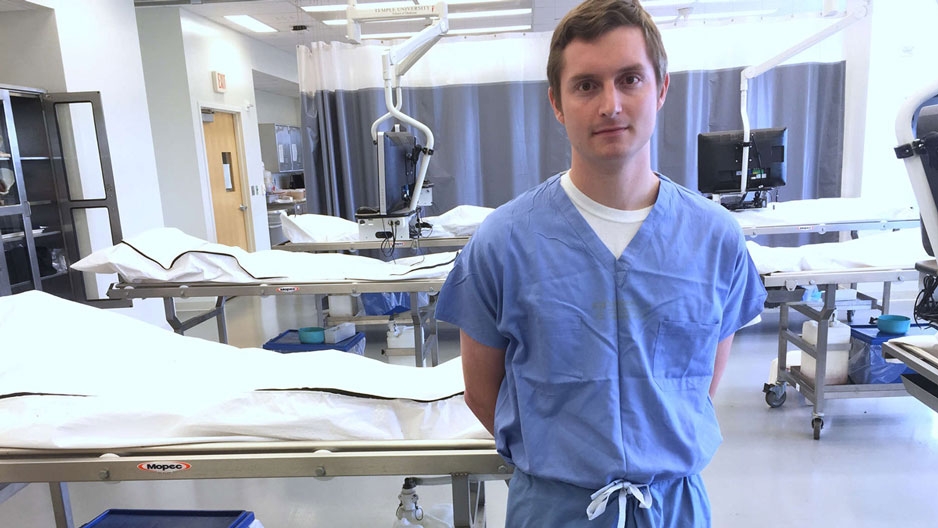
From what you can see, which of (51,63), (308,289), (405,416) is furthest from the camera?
(51,63)

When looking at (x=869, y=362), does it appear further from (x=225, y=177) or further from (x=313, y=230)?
(x=225, y=177)

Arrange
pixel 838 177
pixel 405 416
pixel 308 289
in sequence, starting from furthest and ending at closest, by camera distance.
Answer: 1. pixel 838 177
2. pixel 308 289
3. pixel 405 416

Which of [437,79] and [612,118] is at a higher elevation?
[437,79]

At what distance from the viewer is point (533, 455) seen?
3.22ft

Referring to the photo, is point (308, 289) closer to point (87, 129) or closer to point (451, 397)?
point (451, 397)

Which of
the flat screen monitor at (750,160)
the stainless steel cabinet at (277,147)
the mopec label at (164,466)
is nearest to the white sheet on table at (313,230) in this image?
the flat screen monitor at (750,160)

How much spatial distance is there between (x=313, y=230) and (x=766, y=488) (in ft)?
11.0

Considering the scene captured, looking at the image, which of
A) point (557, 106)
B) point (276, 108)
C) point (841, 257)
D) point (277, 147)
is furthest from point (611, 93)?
point (276, 108)

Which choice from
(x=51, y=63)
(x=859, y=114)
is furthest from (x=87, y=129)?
(x=859, y=114)

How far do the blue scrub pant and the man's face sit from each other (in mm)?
550

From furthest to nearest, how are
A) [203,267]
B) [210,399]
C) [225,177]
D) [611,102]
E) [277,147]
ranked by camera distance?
[277,147]
[225,177]
[203,267]
[210,399]
[611,102]

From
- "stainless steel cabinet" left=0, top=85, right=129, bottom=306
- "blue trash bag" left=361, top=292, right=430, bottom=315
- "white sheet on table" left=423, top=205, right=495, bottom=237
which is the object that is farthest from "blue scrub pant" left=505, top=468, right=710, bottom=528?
"stainless steel cabinet" left=0, top=85, right=129, bottom=306

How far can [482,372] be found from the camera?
1.07 metres

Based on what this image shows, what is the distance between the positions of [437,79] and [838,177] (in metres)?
3.76
